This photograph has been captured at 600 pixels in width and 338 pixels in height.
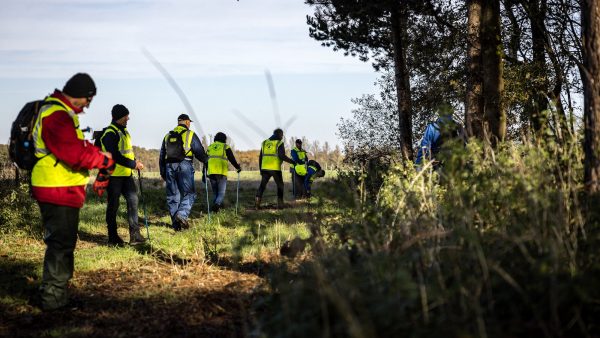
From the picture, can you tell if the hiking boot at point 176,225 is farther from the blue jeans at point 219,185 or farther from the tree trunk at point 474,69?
the tree trunk at point 474,69

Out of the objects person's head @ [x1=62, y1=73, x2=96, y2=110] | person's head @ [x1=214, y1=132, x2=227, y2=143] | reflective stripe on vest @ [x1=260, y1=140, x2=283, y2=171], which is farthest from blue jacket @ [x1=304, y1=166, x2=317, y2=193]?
person's head @ [x1=62, y1=73, x2=96, y2=110]

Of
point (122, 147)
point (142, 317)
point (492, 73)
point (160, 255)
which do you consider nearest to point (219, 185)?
point (122, 147)

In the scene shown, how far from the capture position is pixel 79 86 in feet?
20.0

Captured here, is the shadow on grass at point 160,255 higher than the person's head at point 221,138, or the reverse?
the person's head at point 221,138

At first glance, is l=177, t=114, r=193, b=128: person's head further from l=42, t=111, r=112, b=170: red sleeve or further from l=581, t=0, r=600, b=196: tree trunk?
l=581, t=0, r=600, b=196: tree trunk

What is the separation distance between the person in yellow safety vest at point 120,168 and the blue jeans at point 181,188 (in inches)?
71.0

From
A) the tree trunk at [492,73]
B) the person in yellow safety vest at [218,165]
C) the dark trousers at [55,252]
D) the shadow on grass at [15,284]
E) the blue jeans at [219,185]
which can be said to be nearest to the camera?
the dark trousers at [55,252]

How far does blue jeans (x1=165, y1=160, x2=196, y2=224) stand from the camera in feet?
38.6

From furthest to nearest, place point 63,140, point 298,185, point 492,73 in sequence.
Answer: point 298,185 < point 492,73 < point 63,140

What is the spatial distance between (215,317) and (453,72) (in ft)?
38.5

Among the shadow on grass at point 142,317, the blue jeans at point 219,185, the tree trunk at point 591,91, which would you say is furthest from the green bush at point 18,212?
the tree trunk at point 591,91

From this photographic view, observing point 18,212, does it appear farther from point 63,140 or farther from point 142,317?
point 142,317

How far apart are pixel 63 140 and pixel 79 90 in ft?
1.97

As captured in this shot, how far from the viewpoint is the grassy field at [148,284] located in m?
5.28
